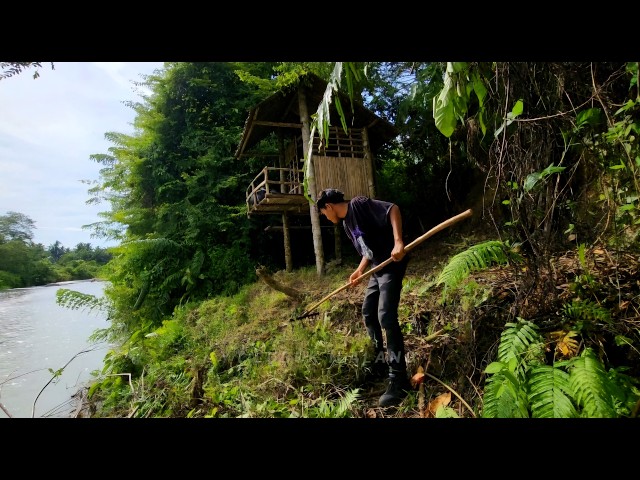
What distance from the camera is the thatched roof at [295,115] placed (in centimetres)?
834

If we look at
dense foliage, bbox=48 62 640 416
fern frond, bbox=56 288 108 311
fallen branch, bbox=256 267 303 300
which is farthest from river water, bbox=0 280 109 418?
fallen branch, bbox=256 267 303 300

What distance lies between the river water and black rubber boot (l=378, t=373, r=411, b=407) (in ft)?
16.6

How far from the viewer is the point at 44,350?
8445 millimetres

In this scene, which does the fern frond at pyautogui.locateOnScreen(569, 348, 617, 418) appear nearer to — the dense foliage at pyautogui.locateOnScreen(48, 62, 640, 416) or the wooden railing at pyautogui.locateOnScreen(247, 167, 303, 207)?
the dense foliage at pyautogui.locateOnScreen(48, 62, 640, 416)

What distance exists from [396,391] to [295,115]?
8.70 meters

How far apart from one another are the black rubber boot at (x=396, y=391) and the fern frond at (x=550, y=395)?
3.79 feet

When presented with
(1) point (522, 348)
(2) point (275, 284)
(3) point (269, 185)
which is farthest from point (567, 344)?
(3) point (269, 185)

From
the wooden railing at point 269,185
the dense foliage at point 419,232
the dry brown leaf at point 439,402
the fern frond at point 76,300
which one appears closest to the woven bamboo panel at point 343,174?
the wooden railing at point 269,185

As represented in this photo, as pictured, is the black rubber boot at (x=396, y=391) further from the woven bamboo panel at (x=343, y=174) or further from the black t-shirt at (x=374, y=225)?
the woven bamboo panel at (x=343, y=174)

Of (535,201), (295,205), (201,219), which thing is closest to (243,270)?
(201,219)

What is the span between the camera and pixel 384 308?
108 inches
